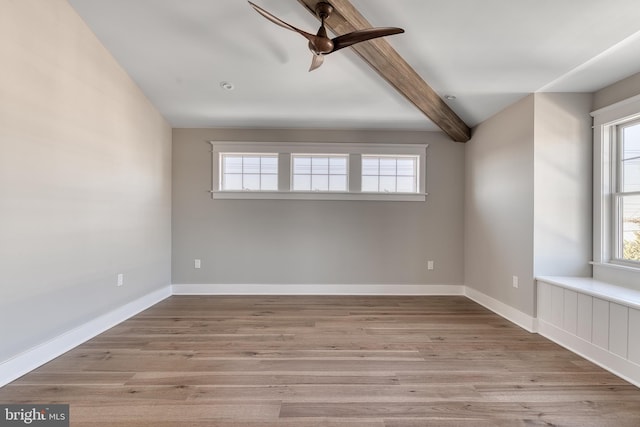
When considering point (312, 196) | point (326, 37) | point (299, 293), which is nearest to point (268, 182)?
point (312, 196)

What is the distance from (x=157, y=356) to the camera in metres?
2.27

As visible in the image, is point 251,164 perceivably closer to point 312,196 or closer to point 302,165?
point 302,165

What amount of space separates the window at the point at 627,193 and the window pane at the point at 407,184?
205 cm

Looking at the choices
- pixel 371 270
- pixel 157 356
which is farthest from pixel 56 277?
pixel 371 270

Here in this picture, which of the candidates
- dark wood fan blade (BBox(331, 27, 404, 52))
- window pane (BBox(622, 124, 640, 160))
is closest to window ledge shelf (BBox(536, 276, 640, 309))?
window pane (BBox(622, 124, 640, 160))

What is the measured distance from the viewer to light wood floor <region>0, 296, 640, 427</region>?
1.62m

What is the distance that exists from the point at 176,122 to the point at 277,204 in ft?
5.76

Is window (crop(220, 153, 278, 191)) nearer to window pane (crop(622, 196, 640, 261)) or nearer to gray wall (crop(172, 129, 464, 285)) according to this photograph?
gray wall (crop(172, 129, 464, 285))

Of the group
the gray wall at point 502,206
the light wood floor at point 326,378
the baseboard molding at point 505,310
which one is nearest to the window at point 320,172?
the gray wall at point 502,206

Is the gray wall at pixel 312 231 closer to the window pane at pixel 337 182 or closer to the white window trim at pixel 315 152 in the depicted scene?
the white window trim at pixel 315 152

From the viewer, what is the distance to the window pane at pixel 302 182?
13.5 feet

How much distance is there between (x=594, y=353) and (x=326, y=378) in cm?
209

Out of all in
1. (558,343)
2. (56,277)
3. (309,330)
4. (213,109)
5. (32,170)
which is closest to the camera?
(32,170)

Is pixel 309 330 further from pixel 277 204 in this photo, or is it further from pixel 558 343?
pixel 558 343
